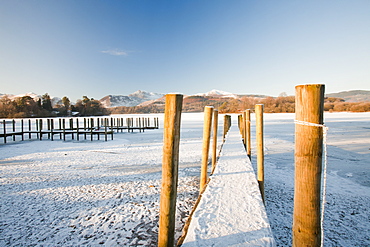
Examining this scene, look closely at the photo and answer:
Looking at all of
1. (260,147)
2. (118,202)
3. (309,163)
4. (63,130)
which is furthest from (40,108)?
(309,163)

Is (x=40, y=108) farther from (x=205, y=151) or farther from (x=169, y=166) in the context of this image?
(x=169, y=166)

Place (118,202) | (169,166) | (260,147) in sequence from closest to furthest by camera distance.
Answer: (169,166) → (118,202) → (260,147)

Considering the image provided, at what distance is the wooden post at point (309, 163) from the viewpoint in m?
1.28

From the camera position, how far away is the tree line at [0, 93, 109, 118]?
4791 cm

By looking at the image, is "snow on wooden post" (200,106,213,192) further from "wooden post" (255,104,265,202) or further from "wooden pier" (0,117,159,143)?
"wooden pier" (0,117,159,143)

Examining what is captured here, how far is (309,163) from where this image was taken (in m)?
1.30

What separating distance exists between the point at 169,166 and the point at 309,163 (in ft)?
3.44

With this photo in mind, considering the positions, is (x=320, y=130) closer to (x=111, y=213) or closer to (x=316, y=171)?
(x=316, y=171)

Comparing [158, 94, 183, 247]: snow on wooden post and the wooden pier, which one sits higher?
[158, 94, 183, 247]: snow on wooden post

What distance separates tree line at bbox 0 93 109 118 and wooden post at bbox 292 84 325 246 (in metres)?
60.6

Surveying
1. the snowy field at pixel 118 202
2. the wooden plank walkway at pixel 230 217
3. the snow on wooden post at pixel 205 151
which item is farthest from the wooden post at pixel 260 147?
the snow on wooden post at pixel 205 151

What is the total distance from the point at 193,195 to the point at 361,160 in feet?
19.1

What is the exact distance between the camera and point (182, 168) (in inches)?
228

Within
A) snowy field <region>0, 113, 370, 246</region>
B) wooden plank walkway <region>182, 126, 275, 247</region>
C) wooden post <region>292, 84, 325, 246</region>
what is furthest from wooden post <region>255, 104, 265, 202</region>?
wooden post <region>292, 84, 325, 246</region>
